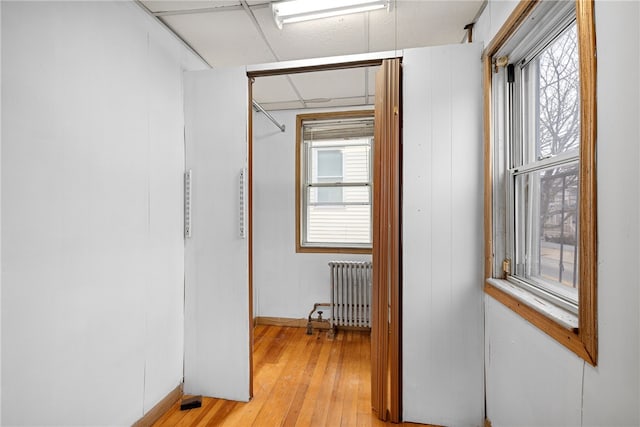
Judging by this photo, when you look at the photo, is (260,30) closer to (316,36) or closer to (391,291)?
(316,36)

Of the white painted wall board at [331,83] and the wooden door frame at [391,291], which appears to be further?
the white painted wall board at [331,83]

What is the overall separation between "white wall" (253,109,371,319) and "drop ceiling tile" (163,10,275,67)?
1031 mm

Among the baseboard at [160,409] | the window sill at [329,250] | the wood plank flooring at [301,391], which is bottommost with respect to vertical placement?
the wood plank flooring at [301,391]

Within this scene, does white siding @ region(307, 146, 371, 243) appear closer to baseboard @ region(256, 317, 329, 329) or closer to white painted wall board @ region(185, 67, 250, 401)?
baseboard @ region(256, 317, 329, 329)

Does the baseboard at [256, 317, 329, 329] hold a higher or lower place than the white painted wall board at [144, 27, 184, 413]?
lower

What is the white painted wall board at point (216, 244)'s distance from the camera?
1.94 metres

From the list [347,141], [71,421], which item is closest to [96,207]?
[71,421]

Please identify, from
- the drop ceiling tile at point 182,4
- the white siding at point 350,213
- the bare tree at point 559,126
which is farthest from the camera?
the white siding at point 350,213

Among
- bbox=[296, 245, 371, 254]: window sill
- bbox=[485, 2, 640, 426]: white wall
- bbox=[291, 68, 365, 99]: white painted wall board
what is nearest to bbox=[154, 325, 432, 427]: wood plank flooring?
bbox=[296, 245, 371, 254]: window sill

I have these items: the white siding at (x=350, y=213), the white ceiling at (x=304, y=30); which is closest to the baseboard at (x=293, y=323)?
the white siding at (x=350, y=213)

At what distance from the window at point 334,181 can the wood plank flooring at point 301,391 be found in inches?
41.1

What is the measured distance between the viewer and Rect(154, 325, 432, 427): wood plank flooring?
1.74m

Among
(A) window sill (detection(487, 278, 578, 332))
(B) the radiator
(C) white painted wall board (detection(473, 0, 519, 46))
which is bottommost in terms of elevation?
(B) the radiator

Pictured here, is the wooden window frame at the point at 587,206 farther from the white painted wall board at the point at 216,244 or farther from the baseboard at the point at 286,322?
the baseboard at the point at 286,322
